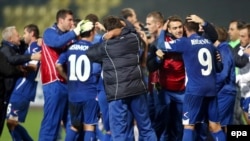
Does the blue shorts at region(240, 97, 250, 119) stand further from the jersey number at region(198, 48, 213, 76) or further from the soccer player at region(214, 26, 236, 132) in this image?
the jersey number at region(198, 48, 213, 76)

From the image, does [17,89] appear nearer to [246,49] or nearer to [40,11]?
[246,49]

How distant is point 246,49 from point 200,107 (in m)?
1.72

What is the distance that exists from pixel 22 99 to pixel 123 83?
2599 millimetres

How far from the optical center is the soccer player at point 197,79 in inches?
368

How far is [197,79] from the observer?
30.8 ft

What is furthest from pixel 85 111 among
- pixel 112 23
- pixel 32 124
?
pixel 32 124

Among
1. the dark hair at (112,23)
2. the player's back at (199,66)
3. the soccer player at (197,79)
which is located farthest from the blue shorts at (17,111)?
the player's back at (199,66)

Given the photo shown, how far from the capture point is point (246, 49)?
1074 cm

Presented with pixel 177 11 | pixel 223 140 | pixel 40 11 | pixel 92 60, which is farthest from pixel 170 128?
pixel 40 11

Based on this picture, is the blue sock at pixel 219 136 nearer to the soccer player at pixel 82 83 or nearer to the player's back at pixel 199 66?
the player's back at pixel 199 66

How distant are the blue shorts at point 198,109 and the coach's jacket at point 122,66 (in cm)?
67

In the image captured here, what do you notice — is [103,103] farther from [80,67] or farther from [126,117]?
[126,117]

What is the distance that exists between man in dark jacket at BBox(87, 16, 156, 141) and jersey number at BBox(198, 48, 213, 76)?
81 centimetres

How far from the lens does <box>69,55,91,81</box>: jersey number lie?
972 cm
